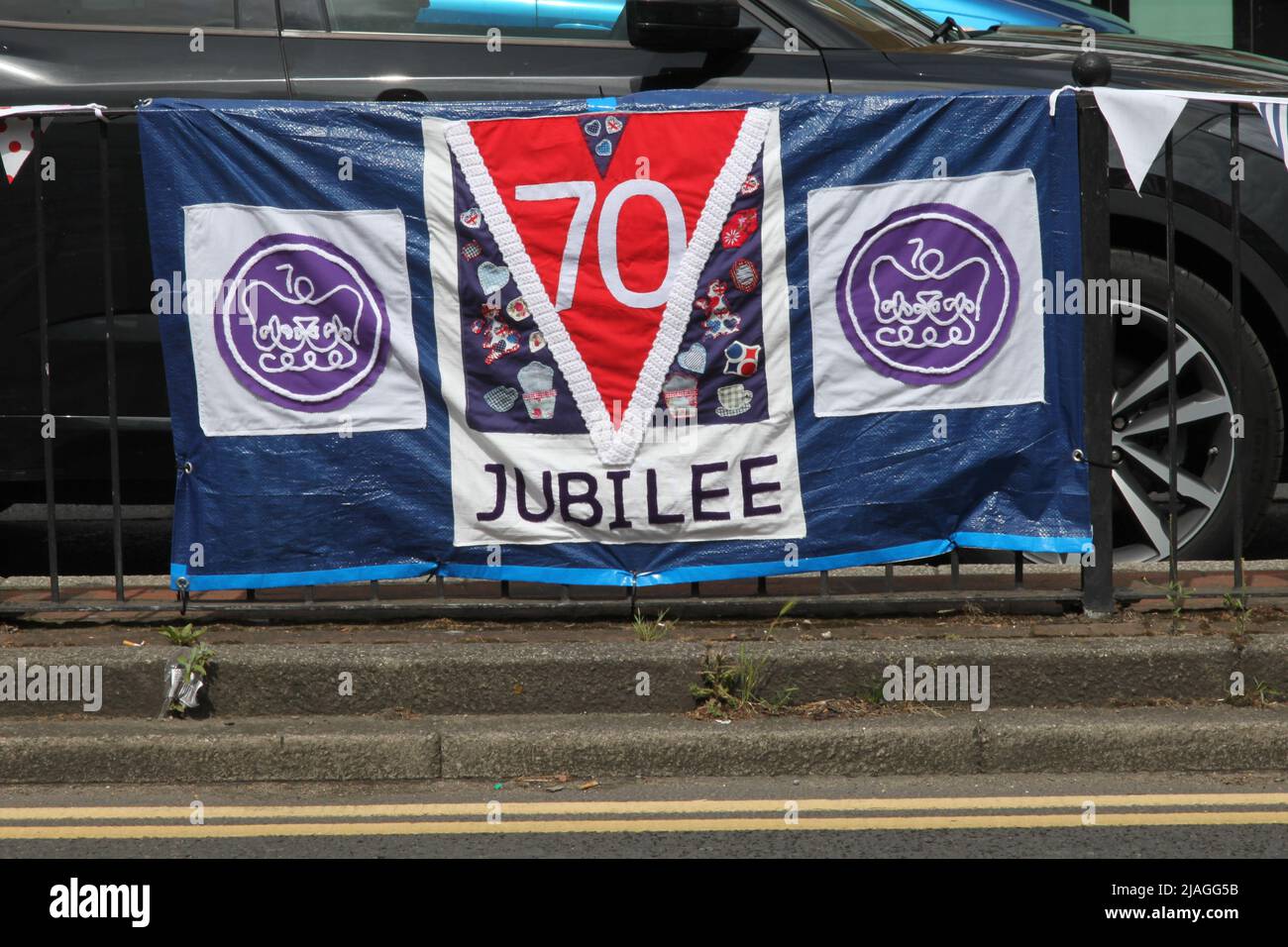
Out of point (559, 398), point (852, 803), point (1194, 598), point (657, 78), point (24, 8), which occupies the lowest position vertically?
point (852, 803)

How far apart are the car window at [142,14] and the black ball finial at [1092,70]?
3044 millimetres

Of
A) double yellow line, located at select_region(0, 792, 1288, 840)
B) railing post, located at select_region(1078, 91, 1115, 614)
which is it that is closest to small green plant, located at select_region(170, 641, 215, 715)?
double yellow line, located at select_region(0, 792, 1288, 840)

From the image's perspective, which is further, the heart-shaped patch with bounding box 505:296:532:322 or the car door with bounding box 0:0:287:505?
the car door with bounding box 0:0:287:505

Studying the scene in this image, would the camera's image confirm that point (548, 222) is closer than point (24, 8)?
Yes

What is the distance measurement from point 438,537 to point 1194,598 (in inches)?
102

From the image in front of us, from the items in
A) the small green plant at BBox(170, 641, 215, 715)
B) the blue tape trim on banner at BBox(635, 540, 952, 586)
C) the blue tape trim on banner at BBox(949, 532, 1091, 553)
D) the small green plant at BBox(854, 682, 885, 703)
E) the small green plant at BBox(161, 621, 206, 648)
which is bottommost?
the small green plant at BBox(854, 682, 885, 703)

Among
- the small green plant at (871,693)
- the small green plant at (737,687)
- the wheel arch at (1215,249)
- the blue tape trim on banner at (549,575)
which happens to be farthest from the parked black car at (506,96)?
the small green plant at (737,687)

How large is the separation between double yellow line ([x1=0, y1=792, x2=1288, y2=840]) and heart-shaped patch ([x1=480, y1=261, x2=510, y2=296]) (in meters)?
1.78

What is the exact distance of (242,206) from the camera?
548 cm

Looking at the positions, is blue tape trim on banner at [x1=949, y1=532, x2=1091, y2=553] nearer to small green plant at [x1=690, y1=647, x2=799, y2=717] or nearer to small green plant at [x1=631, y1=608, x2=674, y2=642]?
small green plant at [x1=690, y1=647, x2=799, y2=717]

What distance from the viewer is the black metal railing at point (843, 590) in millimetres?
5438

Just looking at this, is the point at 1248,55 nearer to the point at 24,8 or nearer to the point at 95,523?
the point at 24,8

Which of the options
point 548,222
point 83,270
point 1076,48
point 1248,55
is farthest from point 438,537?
point 1248,55

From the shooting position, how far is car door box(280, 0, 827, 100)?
6.00 m
